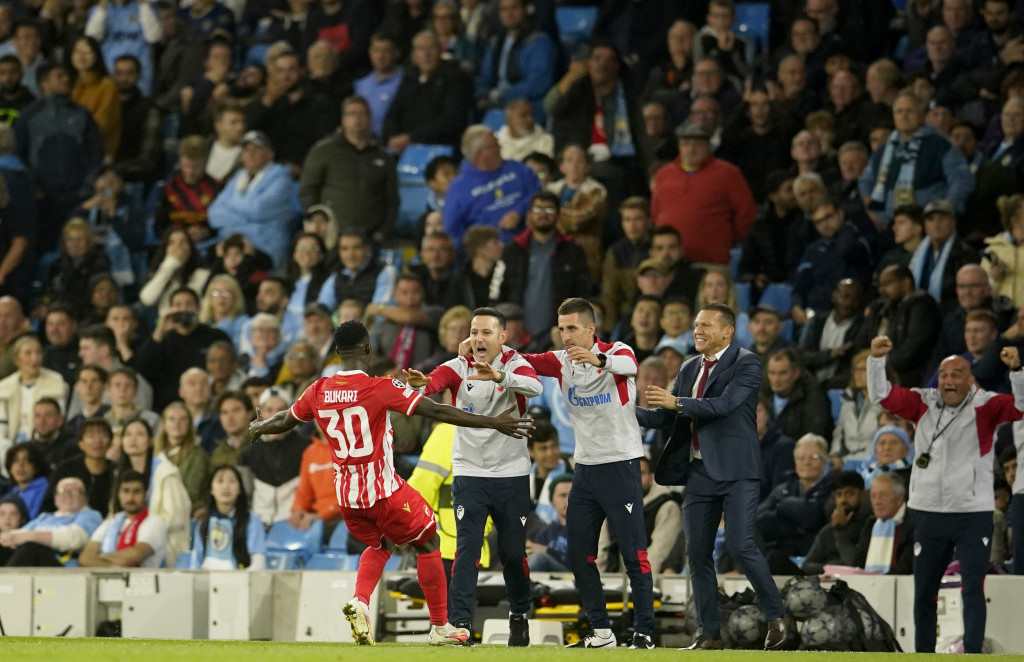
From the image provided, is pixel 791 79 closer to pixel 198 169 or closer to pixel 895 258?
pixel 895 258

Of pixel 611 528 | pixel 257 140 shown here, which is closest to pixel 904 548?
pixel 611 528

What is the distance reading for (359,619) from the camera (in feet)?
32.8

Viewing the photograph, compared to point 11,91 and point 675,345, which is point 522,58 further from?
point 11,91

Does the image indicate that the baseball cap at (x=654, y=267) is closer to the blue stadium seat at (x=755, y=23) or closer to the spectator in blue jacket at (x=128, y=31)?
the blue stadium seat at (x=755, y=23)

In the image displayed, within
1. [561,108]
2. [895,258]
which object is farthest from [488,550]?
[561,108]

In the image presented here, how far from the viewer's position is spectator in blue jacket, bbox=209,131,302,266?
18.9 m

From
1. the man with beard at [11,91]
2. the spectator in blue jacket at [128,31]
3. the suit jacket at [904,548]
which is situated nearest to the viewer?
the suit jacket at [904,548]

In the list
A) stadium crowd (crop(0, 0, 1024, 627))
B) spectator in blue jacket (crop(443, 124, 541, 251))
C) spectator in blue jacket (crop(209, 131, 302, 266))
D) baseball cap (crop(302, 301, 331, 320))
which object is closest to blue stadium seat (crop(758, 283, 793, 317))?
stadium crowd (crop(0, 0, 1024, 627))

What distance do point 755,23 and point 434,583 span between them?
35.8ft

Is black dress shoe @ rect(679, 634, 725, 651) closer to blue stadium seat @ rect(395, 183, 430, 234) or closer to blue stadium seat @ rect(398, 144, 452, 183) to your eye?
blue stadium seat @ rect(395, 183, 430, 234)

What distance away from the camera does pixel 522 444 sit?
11180 mm

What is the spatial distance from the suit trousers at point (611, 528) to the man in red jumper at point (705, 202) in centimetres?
607

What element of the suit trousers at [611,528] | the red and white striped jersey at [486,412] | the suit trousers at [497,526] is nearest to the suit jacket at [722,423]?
the suit trousers at [611,528]

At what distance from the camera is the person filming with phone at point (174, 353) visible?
17.4m
